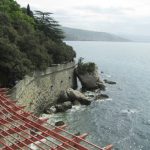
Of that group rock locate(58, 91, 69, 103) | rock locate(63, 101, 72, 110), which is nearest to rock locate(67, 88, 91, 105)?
rock locate(58, 91, 69, 103)

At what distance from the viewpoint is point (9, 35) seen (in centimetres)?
4069

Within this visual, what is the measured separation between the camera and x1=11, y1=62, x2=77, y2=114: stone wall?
36.2m

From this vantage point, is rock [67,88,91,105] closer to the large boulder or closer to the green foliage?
the large boulder

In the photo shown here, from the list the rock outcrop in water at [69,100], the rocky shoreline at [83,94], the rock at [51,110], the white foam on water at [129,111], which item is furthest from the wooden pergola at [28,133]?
the white foam on water at [129,111]

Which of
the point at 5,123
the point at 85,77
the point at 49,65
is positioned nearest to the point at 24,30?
the point at 49,65

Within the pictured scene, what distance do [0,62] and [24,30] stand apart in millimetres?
13195

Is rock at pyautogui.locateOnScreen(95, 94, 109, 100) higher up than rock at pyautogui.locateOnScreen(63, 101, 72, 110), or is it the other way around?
rock at pyautogui.locateOnScreen(63, 101, 72, 110)

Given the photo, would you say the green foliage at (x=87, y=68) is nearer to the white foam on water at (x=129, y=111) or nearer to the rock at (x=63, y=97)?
the rock at (x=63, y=97)

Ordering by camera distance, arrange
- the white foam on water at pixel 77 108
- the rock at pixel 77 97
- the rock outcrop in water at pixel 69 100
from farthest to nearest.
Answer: the rock at pixel 77 97, the white foam on water at pixel 77 108, the rock outcrop in water at pixel 69 100

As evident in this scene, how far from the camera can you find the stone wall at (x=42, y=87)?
36.2 m

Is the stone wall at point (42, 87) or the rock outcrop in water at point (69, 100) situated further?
the rock outcrop in water at point (69, 100)

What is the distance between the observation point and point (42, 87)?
1731 inches

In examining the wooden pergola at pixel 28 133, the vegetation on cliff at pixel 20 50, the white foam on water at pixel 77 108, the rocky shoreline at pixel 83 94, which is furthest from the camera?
the white foam on water at pixel 77 108

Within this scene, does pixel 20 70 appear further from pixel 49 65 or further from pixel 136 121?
pixel 136 121
